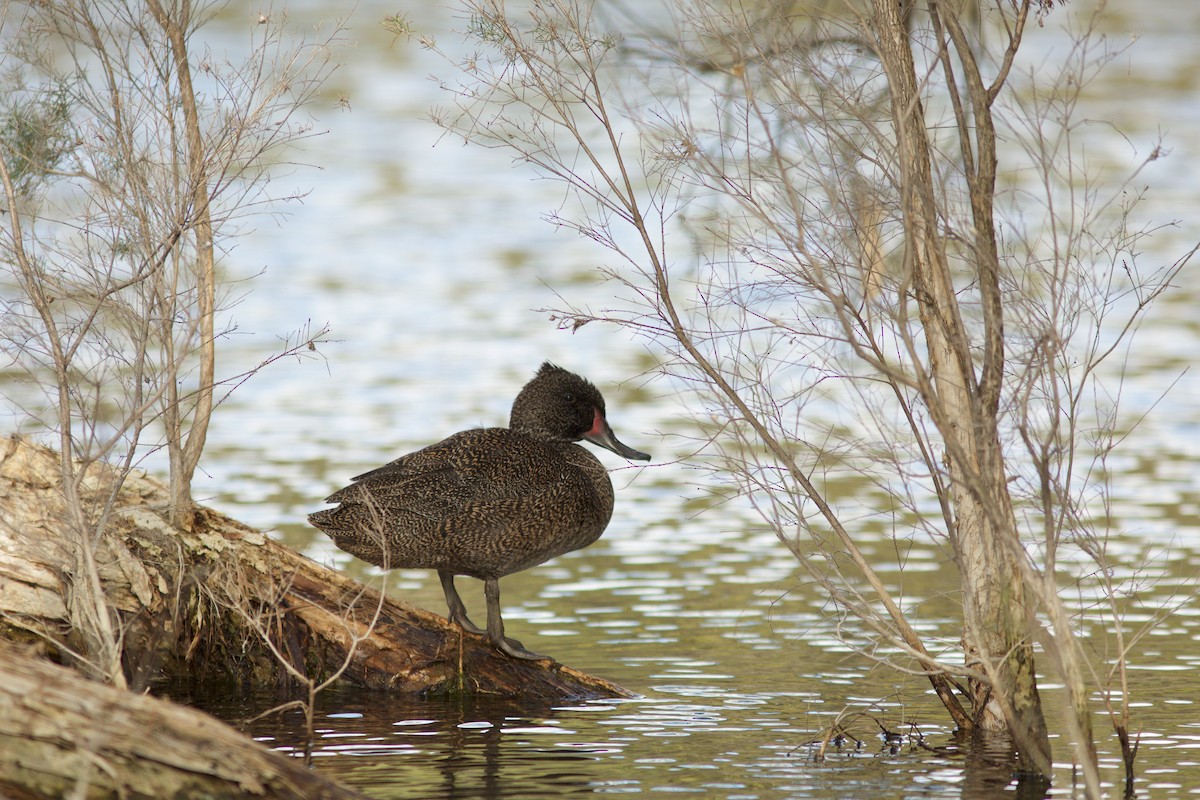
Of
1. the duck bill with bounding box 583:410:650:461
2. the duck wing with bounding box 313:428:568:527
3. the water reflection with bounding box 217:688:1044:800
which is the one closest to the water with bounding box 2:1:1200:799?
the water reflection with bounding box 217:688:1044:800

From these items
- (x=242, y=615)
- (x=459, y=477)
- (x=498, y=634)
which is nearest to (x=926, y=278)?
(x=459, y=477)

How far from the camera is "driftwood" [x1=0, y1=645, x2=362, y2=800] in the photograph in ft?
20.1

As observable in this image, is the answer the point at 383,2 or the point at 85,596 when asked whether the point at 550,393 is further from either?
A: the point at 383,2

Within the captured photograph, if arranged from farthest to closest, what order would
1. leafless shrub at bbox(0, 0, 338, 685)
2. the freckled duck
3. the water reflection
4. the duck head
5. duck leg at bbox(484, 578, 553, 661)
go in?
the duck head, duck leg at bbox(484, 578, 553, 661), the freckled duck, leafless shrub at bbox(0, 0, 338, 685), the water reflection

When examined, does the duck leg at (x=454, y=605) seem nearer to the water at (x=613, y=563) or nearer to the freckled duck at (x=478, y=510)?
the freckled duck at (x=478, y=510)

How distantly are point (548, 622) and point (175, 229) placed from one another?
4.42 meters

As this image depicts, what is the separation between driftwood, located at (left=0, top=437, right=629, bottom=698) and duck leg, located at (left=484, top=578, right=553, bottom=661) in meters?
0.10

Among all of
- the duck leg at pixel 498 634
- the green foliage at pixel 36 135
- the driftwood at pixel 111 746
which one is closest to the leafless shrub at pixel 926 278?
the duck leg at pixel 498 634

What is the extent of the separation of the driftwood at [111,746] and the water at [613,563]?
54.6 inches

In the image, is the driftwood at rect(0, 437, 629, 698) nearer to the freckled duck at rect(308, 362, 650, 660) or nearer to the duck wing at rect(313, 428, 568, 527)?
the freckled duck at rect(308, 362, 650, 660)

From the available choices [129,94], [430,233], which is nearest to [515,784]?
[129,94]

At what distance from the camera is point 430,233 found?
105 ft

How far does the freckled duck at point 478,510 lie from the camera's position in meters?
9.12

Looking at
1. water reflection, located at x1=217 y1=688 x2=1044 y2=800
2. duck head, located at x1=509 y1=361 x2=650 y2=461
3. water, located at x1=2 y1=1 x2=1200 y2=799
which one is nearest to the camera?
water reflection, located at x1=217 y1=688 x2=1044 y2=800
